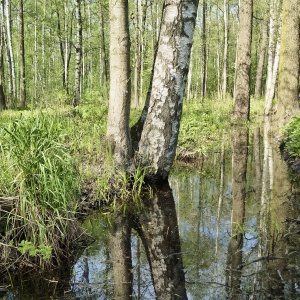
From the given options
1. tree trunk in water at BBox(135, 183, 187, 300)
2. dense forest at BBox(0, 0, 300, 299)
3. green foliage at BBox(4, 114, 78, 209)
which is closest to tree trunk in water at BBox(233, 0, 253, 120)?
dense forest at BBox(0, 0, 300, 299)

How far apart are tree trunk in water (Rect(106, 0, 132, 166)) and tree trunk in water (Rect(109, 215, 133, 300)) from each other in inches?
47.6

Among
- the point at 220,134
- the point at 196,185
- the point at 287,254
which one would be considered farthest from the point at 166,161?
the point at 220,134

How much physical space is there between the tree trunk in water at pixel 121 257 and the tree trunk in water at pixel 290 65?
654cm

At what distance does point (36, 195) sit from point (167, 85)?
256 cm

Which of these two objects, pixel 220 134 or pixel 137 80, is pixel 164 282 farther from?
pixel 137 80

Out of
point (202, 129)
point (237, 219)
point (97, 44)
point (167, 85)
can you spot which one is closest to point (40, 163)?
point (237, 219)

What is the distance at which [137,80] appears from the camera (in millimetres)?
19672

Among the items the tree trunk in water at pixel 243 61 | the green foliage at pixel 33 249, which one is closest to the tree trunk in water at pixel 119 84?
the green foliage at pixel 33 249

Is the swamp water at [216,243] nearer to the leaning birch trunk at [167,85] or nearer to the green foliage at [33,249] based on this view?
the green foliage at [33,249]

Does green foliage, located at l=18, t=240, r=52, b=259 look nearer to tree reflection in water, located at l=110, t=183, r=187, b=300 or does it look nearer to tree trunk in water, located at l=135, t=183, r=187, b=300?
tree reflection in water, located at l=110, t=183, r=187, b=300

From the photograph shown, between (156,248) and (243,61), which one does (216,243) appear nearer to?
(156,248)

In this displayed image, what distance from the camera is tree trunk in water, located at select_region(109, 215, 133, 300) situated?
2680 mm

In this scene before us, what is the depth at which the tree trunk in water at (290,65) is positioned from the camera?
9203 mm

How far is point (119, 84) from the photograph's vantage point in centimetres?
520
